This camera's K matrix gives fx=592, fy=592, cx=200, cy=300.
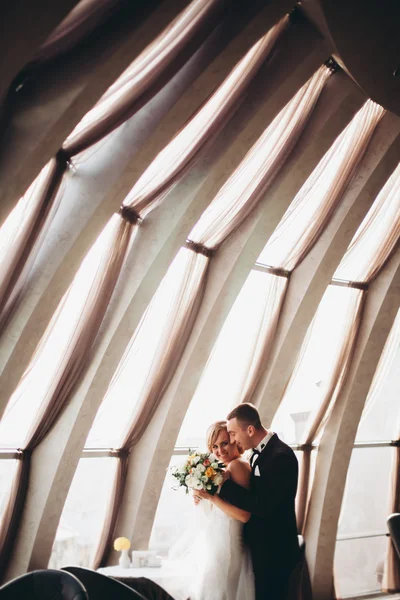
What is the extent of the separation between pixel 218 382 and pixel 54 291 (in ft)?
11.8

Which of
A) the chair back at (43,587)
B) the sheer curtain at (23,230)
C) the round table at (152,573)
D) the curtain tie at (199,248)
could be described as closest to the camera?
the chair back at (43,587)

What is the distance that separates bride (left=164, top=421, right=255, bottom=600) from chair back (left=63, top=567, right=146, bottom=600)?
1112 millimetres

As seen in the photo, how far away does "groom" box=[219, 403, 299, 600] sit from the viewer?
181 inches

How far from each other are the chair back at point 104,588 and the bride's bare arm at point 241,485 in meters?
1.11

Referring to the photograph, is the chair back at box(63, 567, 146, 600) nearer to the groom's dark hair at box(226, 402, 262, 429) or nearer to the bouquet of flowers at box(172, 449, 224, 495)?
the bouquet of flowers at box(172, 449, 224, 495)

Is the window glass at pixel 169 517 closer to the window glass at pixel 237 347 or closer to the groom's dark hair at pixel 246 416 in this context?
the window glass at pixel 237 347

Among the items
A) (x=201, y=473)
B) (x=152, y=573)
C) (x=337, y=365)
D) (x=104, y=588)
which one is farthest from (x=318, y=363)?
(x=104, y=588)

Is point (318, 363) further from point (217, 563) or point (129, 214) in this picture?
point (217, 563)

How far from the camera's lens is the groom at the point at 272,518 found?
4590 millimetres

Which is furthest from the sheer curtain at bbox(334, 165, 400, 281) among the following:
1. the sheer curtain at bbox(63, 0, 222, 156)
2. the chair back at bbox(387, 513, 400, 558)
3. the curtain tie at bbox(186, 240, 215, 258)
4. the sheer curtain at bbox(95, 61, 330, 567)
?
the sheer curtain at bbox(63, 0, 222, 156)

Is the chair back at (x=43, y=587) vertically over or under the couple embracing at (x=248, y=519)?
under

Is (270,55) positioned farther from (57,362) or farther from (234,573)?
(234,573)

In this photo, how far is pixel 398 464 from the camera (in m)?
11.1

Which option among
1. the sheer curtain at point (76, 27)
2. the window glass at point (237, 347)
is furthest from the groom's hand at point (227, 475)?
the sheer curtain at point (76, 27)
